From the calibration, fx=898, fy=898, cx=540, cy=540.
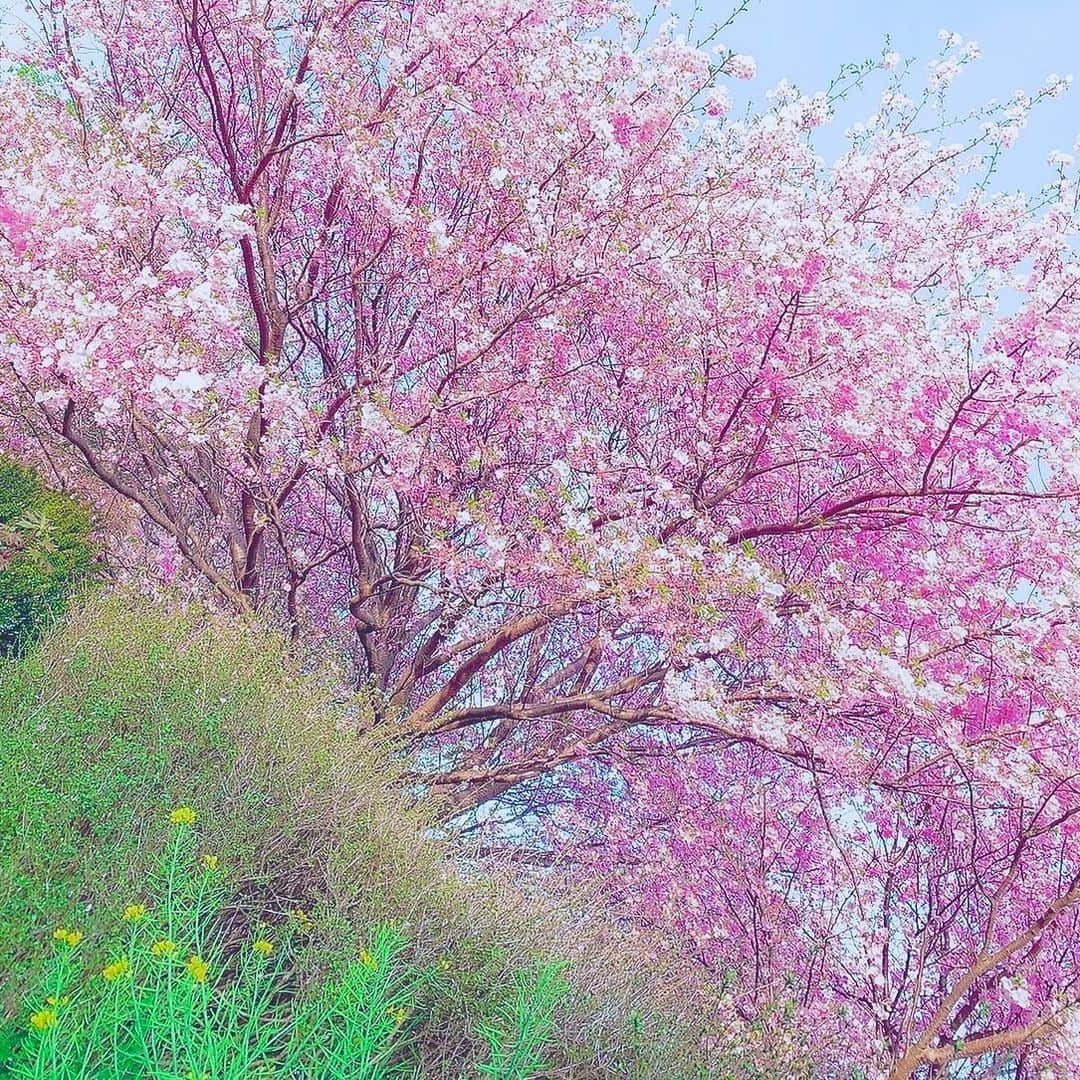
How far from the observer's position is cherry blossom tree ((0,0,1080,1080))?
15.5ft

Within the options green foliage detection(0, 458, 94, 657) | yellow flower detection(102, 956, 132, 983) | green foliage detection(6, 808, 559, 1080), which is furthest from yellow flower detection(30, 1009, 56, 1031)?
green foliage detection(0, 458, 94, 657)

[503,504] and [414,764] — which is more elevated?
[503,504]

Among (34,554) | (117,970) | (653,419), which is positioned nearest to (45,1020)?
(117,970)

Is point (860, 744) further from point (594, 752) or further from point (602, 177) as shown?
point (602, 177)

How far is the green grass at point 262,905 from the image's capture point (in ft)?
8.21

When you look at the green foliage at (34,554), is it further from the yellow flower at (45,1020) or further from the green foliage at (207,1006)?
the yellow flower at (45,1020)

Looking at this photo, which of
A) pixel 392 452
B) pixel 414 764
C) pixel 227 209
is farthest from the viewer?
pixel 414 764

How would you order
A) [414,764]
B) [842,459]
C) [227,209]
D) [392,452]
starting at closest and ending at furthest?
[227,209] → [392,452] → [842,459] → [414,764]

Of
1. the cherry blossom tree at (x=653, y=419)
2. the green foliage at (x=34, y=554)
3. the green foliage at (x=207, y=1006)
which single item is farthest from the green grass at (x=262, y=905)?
the cherry blossom tree at (x=653, y=419)

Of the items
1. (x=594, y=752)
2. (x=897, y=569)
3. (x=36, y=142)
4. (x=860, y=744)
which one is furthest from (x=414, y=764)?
(x=36, y=142)

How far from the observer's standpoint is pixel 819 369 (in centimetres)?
495

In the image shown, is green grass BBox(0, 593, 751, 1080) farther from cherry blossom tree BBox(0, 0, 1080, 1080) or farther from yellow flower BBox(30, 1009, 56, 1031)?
cherry blossom tree BBox(0, 0, 1080, 1080)

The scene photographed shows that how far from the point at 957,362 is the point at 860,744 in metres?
2.16

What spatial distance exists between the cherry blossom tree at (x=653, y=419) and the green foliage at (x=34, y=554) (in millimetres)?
544
